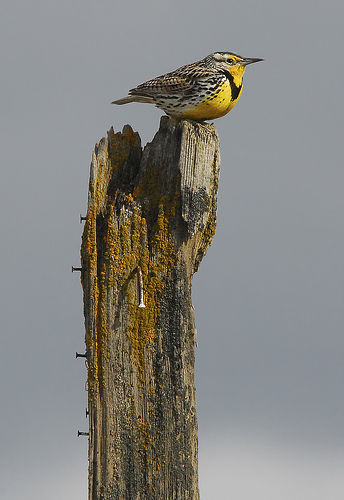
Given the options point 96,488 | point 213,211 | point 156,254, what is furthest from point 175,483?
point 213,211

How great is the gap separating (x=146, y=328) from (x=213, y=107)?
2989mm

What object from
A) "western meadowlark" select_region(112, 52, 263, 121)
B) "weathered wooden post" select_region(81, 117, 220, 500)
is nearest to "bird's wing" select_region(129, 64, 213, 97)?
"western meadowlark" select_region(112, 52, 263, 121)

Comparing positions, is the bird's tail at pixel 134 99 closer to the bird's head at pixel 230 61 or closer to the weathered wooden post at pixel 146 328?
the bird's head at pixel 230 61

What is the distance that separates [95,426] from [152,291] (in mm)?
1353

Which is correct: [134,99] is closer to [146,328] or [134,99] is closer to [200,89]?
[200,89]

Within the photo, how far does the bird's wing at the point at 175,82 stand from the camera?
9258 mm

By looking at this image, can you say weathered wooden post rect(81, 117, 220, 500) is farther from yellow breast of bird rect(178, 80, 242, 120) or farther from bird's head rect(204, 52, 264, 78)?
bird's head rect(204, 52, 264, 78)

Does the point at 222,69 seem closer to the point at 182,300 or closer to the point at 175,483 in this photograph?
the point at 182,300

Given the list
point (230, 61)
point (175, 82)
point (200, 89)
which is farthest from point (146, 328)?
point (230, 61)

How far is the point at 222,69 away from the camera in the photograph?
9.61m

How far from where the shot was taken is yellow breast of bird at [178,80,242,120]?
29.2 ft

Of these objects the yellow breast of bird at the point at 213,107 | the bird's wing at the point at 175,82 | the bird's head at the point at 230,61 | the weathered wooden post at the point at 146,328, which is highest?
the bird's head at the point at 230,61

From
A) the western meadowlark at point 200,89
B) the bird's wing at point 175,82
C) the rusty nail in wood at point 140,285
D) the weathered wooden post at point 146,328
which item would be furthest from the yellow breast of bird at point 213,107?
the rusty nail in wood at point 140,285

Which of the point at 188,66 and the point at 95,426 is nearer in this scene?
the point at 95,426
